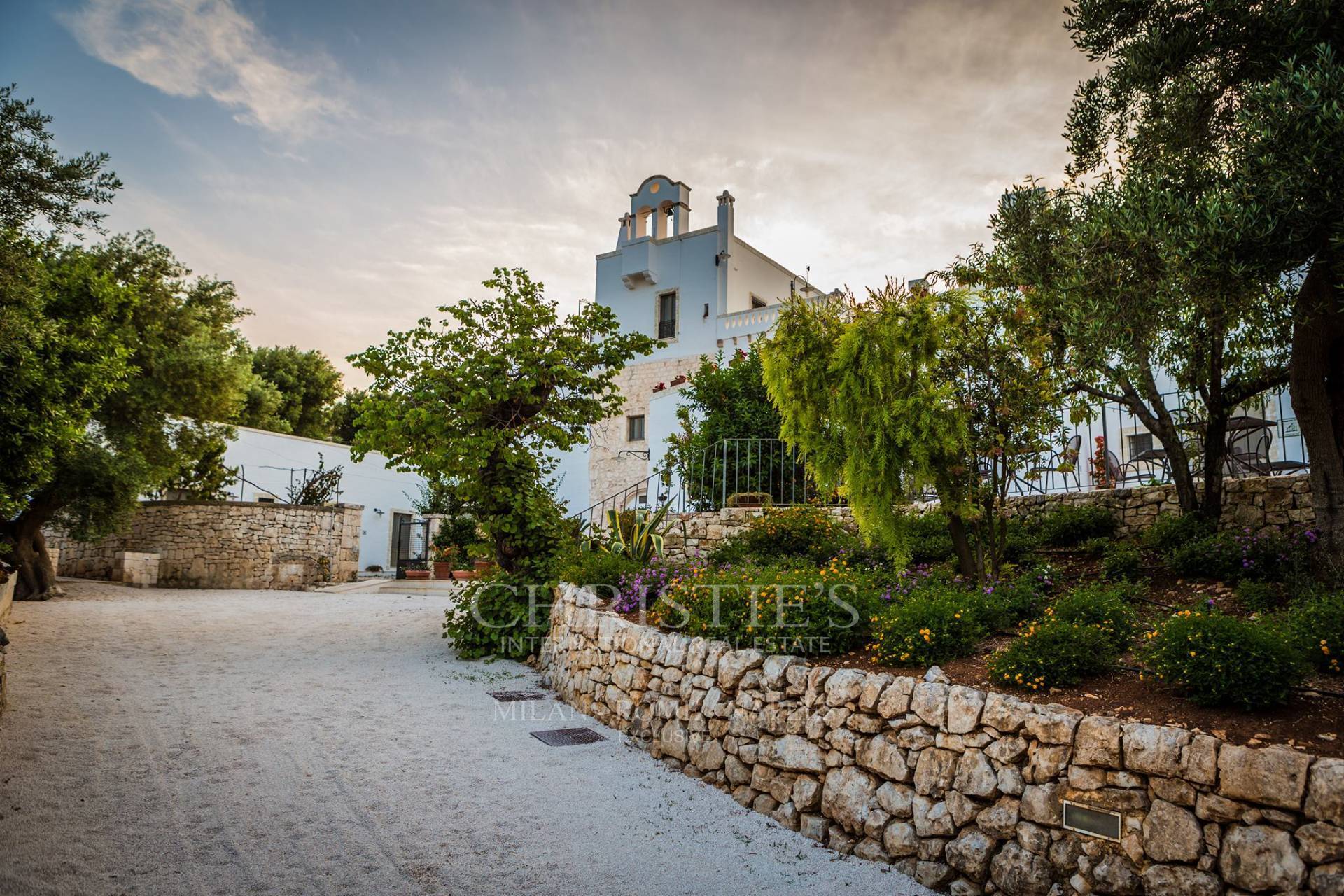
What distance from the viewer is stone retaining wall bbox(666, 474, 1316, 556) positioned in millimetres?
6234

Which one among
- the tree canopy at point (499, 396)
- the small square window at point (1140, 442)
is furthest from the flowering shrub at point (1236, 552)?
the tree canopy at point (499, 396)

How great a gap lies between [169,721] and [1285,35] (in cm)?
960

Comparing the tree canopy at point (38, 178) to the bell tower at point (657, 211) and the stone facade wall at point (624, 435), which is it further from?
the bell tower at point (657, 211)

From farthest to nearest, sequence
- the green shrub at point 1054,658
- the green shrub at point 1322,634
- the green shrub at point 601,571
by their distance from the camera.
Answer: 1. the green shrub at point 601,571
2. the green shrub at point 1054,658
3. the green shrub at point 1322,634

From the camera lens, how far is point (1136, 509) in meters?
7.41

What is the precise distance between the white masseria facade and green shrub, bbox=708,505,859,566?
9.57m

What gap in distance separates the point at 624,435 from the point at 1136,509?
14.3 meters

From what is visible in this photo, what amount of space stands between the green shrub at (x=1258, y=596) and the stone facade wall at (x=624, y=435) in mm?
14979

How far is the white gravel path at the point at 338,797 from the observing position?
12.2ft

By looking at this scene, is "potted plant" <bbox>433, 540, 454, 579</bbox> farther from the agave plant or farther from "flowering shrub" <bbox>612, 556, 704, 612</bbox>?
"flowering shrub" <bbox>612, 556, 704, 612</bbox>

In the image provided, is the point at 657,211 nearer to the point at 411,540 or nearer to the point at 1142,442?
the point at 411,540

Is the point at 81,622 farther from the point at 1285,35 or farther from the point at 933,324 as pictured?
the point at 1285,35

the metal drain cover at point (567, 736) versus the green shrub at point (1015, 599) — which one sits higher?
the green shrub at point (1015, 599)

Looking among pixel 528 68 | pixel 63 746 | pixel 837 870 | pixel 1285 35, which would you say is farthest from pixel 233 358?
pixel 1285 35
